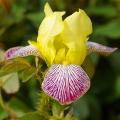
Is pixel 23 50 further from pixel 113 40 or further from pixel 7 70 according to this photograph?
pixel 113 40

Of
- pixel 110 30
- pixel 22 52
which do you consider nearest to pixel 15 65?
pixel 22 52

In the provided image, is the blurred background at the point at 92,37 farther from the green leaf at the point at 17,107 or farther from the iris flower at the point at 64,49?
the iris flower at the point at 64,49

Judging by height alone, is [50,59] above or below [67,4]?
above

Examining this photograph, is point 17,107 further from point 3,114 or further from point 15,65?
point 15,65

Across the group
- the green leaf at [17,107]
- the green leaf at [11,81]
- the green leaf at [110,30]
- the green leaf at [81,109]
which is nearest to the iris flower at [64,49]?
the green leaf at [11,81]

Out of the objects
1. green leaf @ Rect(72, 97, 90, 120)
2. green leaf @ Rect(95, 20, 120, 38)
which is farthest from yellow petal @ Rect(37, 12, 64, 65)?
green leaf @ Rect(95, 20, 120, 38)

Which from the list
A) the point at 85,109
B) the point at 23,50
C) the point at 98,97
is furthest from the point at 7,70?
the point at 98,97
